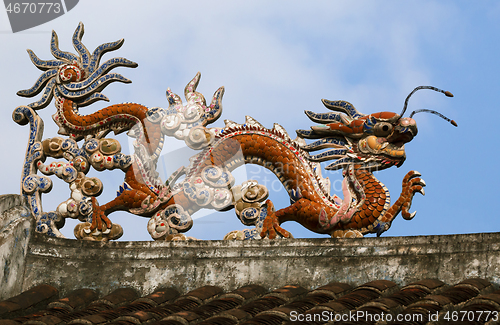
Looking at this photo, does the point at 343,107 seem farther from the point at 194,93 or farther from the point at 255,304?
the point at 255,304

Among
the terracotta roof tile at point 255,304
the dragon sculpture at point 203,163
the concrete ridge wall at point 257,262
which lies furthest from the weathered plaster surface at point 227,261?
the dragon sculpture at point 203,163

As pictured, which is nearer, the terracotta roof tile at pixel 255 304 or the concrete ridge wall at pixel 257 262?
the terracotta roof tile at pixel 255 304

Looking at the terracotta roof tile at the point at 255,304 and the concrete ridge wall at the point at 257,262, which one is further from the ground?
the concrete ridge wall at the point at 257,262

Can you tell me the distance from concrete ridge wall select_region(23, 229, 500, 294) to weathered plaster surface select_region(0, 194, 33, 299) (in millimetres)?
83

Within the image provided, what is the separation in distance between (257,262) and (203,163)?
1.43 metres

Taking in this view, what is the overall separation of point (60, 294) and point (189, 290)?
3.98 ft

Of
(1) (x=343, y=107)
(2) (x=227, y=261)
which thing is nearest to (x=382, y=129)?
(1) (x=343, y=107)

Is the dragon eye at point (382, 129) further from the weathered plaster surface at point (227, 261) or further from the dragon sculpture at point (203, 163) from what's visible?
the weathered plaster surface at point (227, 261)

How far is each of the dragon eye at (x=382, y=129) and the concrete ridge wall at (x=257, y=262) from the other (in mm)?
1303

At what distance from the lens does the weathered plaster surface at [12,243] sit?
5.89 meters

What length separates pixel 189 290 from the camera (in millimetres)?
5789

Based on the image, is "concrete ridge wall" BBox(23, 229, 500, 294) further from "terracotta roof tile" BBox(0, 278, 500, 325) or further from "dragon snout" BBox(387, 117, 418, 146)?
"dragon snout" BBox(387, 117, 418, 146)

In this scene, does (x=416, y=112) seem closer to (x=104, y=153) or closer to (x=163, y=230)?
(x=163, y=230)

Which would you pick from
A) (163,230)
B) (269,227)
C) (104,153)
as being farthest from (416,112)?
(104,153)
